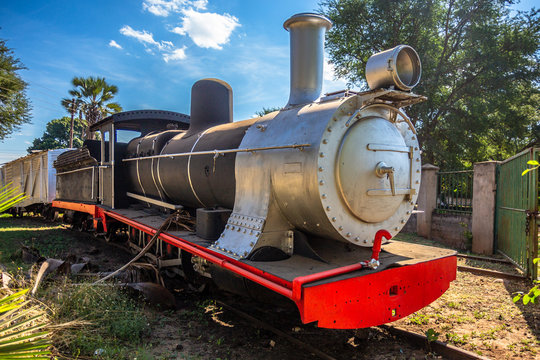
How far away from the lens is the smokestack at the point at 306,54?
12.9 ft

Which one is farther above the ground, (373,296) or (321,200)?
(321,200)

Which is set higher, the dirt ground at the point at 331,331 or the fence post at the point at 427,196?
the fence post at the point at 427,196

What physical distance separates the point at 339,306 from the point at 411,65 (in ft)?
7.33

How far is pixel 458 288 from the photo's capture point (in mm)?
5281

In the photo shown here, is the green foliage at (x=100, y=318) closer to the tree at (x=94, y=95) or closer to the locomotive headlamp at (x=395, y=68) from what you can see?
the locomotive headlamp at (x=395, y=68)

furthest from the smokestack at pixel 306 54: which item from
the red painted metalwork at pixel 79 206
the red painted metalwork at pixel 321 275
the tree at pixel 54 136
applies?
the tree at pixel 54 136

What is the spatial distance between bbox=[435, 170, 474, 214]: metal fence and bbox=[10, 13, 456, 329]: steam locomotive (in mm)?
5608

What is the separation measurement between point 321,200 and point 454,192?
7860 millimetres

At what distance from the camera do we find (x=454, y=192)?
9.52m

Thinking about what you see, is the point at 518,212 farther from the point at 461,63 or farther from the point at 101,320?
the point at 461,63

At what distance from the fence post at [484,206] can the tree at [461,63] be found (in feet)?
29.6

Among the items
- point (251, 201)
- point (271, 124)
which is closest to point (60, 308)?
point (251, 201)

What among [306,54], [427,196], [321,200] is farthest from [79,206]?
[427,196]

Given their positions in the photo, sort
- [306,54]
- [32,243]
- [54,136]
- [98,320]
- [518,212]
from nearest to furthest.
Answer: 1. [98,320]
2. [306,54]
3. [518,212]
4. [32,243]
5. [54,136]
